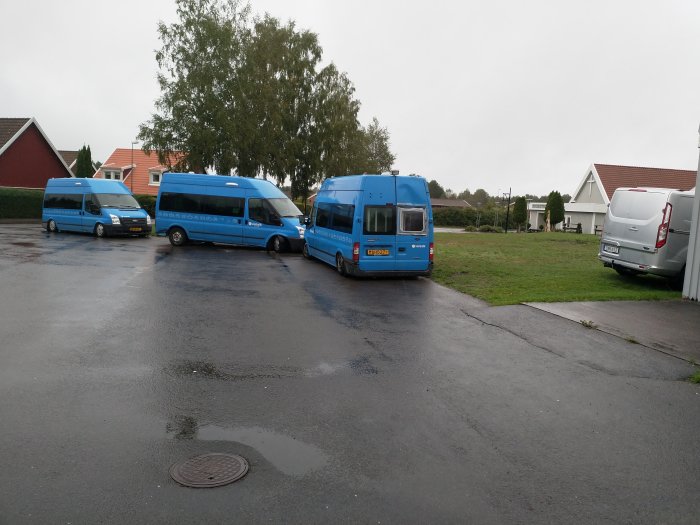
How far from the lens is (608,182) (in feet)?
181

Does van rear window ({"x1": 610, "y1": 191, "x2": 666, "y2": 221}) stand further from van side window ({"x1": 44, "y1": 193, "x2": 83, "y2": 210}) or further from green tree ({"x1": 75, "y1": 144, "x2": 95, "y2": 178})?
green tree ({"x1": 75, "y1": 144, "x2": 95, "y2": 178})

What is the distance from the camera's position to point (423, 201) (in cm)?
1452

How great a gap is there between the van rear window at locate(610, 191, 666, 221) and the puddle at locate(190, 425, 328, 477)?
11.3 meters

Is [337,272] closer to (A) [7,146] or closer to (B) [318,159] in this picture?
(B) [318,159]

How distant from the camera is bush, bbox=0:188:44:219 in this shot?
118 feet

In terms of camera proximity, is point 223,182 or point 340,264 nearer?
point 340,264

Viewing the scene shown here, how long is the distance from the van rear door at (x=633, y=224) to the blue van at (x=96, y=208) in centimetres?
1979

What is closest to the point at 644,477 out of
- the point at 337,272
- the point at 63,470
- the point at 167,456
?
the point at 167,456

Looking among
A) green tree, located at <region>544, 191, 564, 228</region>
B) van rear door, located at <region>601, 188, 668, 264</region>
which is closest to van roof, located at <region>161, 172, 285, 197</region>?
van rear door, located at <region>601, 188, 668, 264</region>

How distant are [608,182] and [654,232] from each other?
46895 millimetres

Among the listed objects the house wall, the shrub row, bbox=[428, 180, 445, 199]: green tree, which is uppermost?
bbox=[428, 180, 445, 199]: green tree

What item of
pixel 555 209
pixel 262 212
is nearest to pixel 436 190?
pixel 555 209

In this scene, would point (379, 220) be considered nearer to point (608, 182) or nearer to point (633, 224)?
point (633, 224)

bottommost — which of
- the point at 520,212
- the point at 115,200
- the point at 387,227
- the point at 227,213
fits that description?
the point at 387,227
